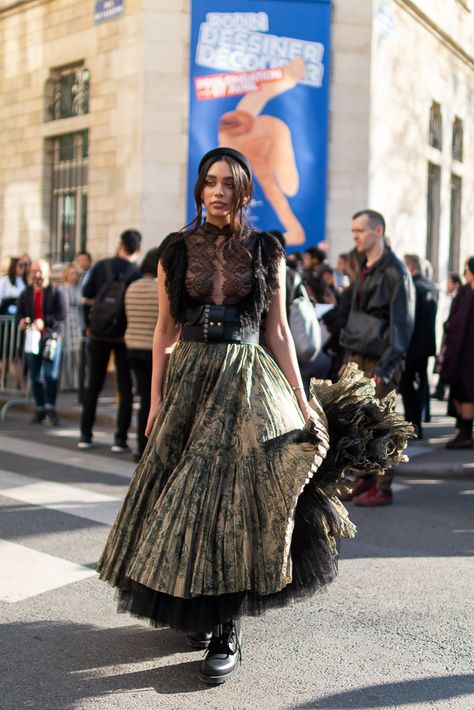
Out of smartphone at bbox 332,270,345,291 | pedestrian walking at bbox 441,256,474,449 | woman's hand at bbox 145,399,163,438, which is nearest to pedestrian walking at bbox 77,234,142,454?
pedestrian walking at bbox 441,256,474,449

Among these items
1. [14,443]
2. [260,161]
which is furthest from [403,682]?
[260,161]

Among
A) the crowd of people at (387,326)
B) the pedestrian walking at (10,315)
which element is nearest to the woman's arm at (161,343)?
the crowd of people at (387,326)

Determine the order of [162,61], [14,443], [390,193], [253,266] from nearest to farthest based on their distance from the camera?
[253,266] < [14,443] < [162,61] < [390,193]

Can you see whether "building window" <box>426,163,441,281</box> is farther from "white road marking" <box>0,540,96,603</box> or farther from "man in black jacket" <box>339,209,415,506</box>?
"white road marking" <box>0,540,96,603</box>

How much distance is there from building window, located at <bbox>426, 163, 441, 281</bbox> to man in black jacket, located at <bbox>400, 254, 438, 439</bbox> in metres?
8.52

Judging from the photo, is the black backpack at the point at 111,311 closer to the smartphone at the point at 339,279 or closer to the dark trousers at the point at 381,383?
the dark trousers at the point at 381,383

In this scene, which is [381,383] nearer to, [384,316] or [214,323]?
[384,316]

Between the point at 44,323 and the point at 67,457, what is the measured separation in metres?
2.55

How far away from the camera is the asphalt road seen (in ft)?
10.5

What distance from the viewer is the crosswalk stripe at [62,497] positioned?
5977 mm

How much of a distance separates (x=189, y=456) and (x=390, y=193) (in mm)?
12244

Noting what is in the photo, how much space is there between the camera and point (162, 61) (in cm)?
1395

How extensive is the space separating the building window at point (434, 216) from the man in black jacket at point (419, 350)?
8.52 meters

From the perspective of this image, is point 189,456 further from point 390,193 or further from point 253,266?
point 390,193
